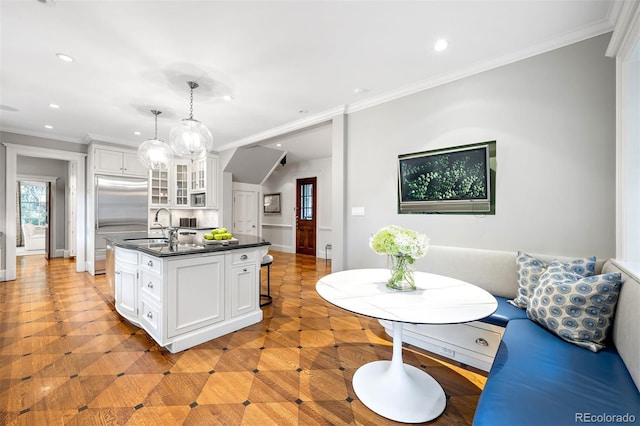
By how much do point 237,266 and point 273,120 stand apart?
101 inches

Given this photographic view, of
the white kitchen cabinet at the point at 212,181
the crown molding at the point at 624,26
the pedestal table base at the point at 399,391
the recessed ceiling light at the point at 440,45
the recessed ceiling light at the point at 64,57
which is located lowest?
the pedestal table base at the point at 399,391

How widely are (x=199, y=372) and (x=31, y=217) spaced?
9961 millimetres

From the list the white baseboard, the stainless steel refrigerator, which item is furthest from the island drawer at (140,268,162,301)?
the white baseboard

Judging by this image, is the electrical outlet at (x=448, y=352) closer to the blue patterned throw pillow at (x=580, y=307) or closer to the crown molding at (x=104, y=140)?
the blue patterned throw pillow at (x=580, y=307)

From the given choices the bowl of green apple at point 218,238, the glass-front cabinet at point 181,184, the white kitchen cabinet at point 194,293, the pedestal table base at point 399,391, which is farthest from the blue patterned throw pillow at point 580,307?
the glass-front cabinet at point 181,184

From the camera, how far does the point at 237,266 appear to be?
110 inches

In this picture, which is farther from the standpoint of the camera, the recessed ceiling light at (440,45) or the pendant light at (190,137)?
the pendant light at (190,137)

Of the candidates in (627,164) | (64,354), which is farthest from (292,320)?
(627,164)

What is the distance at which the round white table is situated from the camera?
1.45 meters

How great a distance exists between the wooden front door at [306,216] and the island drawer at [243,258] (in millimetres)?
4527

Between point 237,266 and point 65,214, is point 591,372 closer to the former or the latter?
point 237,266

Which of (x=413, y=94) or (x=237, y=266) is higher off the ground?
(x=413, y=94)

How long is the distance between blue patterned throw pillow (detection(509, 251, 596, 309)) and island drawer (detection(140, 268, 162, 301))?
291 cm

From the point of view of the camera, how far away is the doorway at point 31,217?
25.0 ft
